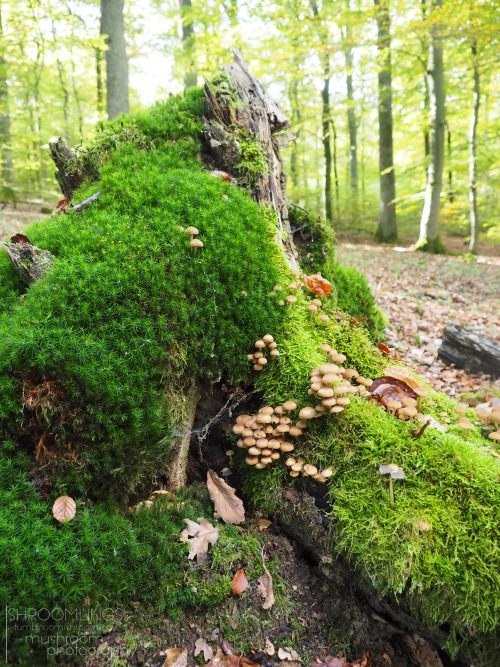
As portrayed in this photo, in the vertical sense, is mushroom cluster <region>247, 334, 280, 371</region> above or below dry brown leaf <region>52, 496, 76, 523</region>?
above

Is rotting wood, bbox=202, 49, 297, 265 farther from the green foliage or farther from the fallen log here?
the fallen log

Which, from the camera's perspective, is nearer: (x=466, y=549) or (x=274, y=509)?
(x=466, y=549)

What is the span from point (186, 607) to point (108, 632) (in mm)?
441

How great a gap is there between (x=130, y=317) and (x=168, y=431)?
82cm

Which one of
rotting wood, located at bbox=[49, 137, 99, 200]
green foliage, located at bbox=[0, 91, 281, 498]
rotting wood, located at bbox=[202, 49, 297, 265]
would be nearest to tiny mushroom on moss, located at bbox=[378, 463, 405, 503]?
green foliage, located at bbox=[0, 91, 281, 498]

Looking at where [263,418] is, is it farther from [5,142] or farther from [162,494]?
[5,142]

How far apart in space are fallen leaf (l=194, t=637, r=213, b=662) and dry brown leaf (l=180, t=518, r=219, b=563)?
1.28 feet

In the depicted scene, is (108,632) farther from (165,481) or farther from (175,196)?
(175,196)

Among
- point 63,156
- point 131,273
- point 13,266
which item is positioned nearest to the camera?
point 131,273

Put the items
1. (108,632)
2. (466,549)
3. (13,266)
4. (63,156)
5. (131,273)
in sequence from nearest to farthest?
(108,632) → (466,549) → (131,273) → (13,266) → (63,156)

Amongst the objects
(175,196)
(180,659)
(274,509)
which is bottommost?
(180,659)

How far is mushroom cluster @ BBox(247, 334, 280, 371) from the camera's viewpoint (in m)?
3.01

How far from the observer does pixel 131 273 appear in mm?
2645

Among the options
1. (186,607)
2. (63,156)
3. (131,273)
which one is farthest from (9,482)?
(63,156)
